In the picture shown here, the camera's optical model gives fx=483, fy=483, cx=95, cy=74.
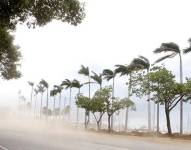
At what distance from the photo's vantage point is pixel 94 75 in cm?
8725

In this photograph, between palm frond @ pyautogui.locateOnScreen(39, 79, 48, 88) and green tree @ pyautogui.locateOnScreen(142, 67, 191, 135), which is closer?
green tree @ pyautogui.locateOnScreen(142, 67, 191, 135)

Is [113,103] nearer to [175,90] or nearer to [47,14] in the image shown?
[175,90]

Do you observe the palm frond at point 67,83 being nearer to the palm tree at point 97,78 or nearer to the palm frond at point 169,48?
the palm tree at point 97,78

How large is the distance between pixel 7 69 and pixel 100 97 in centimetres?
4285

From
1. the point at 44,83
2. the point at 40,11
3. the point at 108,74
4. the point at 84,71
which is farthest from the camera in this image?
the point at 44,83

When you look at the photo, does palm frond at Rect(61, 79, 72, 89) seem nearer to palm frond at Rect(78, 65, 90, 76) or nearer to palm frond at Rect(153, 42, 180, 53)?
palm frond at Rect(78, 65, 90, 76)

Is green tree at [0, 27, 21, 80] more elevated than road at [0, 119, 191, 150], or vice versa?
green tree at [0, 27, 21, 80]

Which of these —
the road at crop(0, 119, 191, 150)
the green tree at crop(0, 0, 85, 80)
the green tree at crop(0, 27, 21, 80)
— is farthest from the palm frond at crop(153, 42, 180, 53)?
the green tree at crop(0, 0, 85, 80)

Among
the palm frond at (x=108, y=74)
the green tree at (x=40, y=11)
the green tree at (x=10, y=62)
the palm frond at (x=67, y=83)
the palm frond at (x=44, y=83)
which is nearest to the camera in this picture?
the green tree at (x=40, y=11)

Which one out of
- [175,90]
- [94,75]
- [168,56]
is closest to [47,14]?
[175,90]

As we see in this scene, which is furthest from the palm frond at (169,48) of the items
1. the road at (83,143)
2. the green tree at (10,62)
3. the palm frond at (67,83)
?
the palm frond at (67,83)

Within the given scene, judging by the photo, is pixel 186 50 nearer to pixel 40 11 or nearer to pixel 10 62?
pixel 10 62

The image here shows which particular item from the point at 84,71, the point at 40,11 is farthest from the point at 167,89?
the point at 84,71

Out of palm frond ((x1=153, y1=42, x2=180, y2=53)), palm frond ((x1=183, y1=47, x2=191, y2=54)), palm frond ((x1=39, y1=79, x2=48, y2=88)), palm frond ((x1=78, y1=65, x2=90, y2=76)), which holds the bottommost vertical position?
palm frond ((x1=183, y1=47, x2=191, y2=54))
